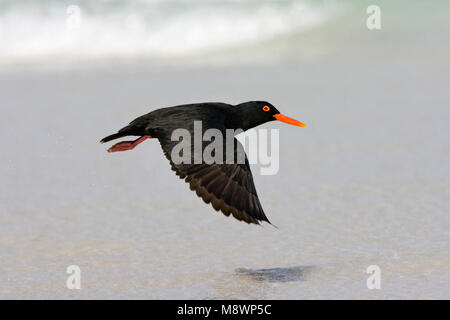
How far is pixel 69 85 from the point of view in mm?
13352

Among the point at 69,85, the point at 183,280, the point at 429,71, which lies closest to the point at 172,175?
the point at 183,280

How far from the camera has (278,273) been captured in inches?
264

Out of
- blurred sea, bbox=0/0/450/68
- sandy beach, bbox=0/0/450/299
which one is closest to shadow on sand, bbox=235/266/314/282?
sandy beach, bbox=0/0/450/299

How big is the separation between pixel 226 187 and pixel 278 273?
756mm

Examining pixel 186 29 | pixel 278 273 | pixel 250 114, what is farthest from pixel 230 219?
pixel 186 29

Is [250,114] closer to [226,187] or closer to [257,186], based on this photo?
[257,186]

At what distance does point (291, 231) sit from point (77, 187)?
2.54 metres

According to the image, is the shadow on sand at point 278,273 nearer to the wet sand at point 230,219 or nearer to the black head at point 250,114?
the wet sand at point 230,219

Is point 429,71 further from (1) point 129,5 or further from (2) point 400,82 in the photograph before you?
(1) point 129,5

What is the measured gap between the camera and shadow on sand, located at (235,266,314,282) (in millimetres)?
6596

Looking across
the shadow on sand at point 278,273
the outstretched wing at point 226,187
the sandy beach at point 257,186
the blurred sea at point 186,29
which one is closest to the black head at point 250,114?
the sandy beach at point 257,186

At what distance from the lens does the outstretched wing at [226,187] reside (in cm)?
667

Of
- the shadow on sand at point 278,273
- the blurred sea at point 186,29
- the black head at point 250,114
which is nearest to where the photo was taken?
the shadow on sand at point 278,273

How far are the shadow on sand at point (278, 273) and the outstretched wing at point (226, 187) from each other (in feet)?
1.29
